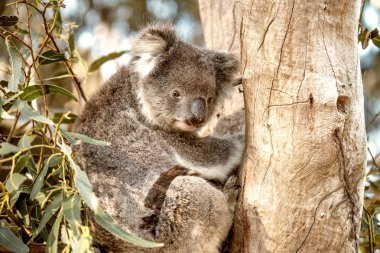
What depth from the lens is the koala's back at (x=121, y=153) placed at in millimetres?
3016

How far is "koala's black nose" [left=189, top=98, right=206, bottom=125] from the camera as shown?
3.40m

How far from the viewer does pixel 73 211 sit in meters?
2.17

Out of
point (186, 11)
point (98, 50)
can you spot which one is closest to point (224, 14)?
point (98, 50)

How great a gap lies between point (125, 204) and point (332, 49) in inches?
59.6

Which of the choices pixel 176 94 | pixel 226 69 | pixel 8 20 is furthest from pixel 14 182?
pixel 226 69

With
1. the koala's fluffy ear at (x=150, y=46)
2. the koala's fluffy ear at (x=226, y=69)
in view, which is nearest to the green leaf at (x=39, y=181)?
the koala's fluffy ear at (x=150, y=46)

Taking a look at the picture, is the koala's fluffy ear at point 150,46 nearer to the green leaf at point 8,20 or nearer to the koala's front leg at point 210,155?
the koala's front leg at point 210,155

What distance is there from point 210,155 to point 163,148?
13.0 inches

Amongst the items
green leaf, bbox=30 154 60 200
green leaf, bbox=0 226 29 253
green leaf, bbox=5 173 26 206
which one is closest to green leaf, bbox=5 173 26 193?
green leaf, bbox=5 173 26 206

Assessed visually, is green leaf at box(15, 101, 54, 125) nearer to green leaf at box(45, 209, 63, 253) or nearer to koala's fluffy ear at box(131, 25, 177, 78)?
green leaf at box(45, 209, 63, 253)

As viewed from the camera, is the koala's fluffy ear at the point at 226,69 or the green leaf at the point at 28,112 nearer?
the green leaf at the point at 28,112

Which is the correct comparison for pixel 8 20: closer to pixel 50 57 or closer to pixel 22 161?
pixel 50 57

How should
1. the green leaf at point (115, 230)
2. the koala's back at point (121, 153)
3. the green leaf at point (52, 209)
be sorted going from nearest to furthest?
the green leaf at point (115, 230) → the green leaf at point (52, 209) → the koala's back at point (121, 153)

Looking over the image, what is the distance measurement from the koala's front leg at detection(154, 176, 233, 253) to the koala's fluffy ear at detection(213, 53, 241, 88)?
105 centimetres
